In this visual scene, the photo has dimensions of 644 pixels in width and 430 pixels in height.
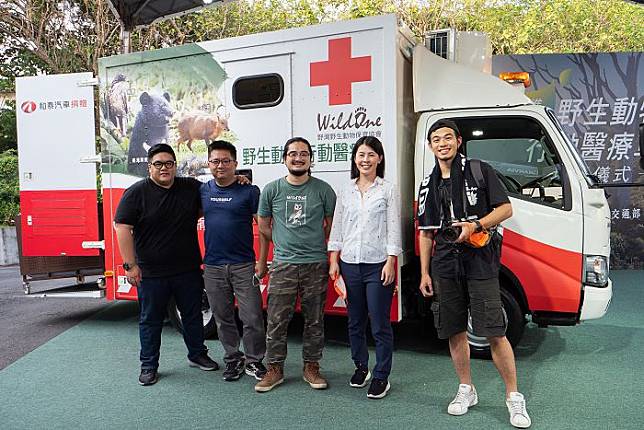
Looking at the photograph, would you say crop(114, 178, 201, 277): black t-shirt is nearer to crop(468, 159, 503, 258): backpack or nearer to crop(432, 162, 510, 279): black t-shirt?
crop(432, 162, 510, 279): black t-shirt

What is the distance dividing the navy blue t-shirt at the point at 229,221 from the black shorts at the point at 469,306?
1376 millimetres

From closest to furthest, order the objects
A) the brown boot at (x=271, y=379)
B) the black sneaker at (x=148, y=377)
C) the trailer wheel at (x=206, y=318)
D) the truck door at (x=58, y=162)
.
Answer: the brown boot at (x=271, y=379)
the black sneaker at (x=148, y=377)
the trailer wheel at (x=206, y=318)
the truck door at (x=58, y=162)

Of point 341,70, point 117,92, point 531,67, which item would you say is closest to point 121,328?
point 117,92

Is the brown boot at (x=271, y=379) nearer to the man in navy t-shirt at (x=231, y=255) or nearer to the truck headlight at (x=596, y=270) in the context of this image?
the man in navy t-shirt at (x=231, y=255)

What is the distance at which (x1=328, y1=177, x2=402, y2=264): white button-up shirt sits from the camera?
3.49 metres

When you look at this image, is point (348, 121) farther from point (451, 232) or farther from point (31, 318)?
point (31, 318)


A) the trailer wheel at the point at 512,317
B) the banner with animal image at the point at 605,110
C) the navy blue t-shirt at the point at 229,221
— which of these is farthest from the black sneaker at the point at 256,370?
the banner with animal image at the point at 605,110

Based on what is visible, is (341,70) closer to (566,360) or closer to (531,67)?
(566,360)

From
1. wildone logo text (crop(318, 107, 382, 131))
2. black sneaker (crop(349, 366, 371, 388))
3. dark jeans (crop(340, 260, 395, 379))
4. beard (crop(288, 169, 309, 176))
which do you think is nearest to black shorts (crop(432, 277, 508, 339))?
dark jeans (crop(340, 260, 395, 379))

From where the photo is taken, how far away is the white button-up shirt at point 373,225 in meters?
3.49

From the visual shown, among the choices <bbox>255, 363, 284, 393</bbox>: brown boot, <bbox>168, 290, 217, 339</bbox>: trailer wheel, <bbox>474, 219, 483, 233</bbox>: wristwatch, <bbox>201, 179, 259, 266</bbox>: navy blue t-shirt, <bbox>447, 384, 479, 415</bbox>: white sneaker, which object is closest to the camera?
<bbox>474, 219, 483, 233</bbox>: wristwatch

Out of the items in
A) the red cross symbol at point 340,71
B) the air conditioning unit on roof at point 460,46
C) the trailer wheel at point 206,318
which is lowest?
the trailer wheel at point 206,318

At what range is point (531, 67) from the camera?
8.70m

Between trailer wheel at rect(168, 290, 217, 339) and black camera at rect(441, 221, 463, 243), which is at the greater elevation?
black camera at rect(441, 221, 463, 243)
